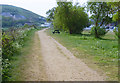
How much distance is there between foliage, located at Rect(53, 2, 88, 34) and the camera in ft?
67.7

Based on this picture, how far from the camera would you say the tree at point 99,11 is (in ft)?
72.2

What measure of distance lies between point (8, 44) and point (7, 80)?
10.1 ft

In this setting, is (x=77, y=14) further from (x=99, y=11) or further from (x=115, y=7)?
(x=115, y=7)

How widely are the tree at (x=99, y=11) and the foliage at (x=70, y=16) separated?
1809 millimetres

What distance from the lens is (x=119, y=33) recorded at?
11.7 metres

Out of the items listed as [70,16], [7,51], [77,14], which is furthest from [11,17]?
[77,14]

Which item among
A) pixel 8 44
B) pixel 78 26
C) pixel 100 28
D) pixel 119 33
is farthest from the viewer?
pixel 78 26

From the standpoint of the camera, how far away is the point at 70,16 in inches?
824

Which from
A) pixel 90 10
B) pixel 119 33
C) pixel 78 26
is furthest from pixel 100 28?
pixel 90 10

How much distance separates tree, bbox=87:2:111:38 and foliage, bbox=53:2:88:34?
1809 millimetres

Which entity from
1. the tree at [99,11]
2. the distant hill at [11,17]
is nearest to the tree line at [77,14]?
the tree at [99,11]

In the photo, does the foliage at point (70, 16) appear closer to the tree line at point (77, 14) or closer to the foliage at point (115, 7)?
the tree line at point (77, 14)

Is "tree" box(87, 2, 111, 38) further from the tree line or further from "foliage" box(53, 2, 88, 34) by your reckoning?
"foliage" box(53, 2, 88, 34)

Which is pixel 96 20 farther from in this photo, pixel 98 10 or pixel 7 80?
pixel 7 80
